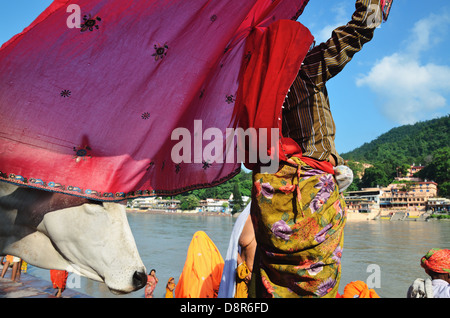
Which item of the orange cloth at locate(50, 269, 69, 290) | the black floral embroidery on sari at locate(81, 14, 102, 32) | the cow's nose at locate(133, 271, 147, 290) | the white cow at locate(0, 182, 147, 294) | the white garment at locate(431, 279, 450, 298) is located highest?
the black floral embroidery on sari at locate(81, 14, 102, 32)

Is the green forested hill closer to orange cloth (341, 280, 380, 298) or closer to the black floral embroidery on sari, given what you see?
orange cloth (341, 280, 380, 298)

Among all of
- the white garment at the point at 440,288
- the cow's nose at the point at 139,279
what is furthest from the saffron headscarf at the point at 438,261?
the cow's nose at the point at 139,279

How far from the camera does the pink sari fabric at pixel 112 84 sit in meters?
1.69

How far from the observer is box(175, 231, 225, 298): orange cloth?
4.55 meters

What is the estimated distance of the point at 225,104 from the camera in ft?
7.08

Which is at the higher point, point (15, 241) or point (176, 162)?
point (176, 162)

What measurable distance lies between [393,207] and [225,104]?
70.5m

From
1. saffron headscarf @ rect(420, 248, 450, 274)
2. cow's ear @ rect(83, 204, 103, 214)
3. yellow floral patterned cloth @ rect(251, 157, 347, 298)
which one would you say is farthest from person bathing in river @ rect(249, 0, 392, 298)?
saffron headscarf @ rect(420, 248, 450, 274)

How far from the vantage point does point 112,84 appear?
183 cm

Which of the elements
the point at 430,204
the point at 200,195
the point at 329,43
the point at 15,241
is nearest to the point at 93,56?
the point at 15,241

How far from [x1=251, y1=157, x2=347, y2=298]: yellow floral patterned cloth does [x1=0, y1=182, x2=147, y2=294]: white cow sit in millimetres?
647

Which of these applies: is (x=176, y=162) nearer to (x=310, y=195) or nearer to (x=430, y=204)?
(x=310, y=195)

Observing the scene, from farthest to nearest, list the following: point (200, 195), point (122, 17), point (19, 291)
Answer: point (200, 195), point (19, 291), point (122, 17)
